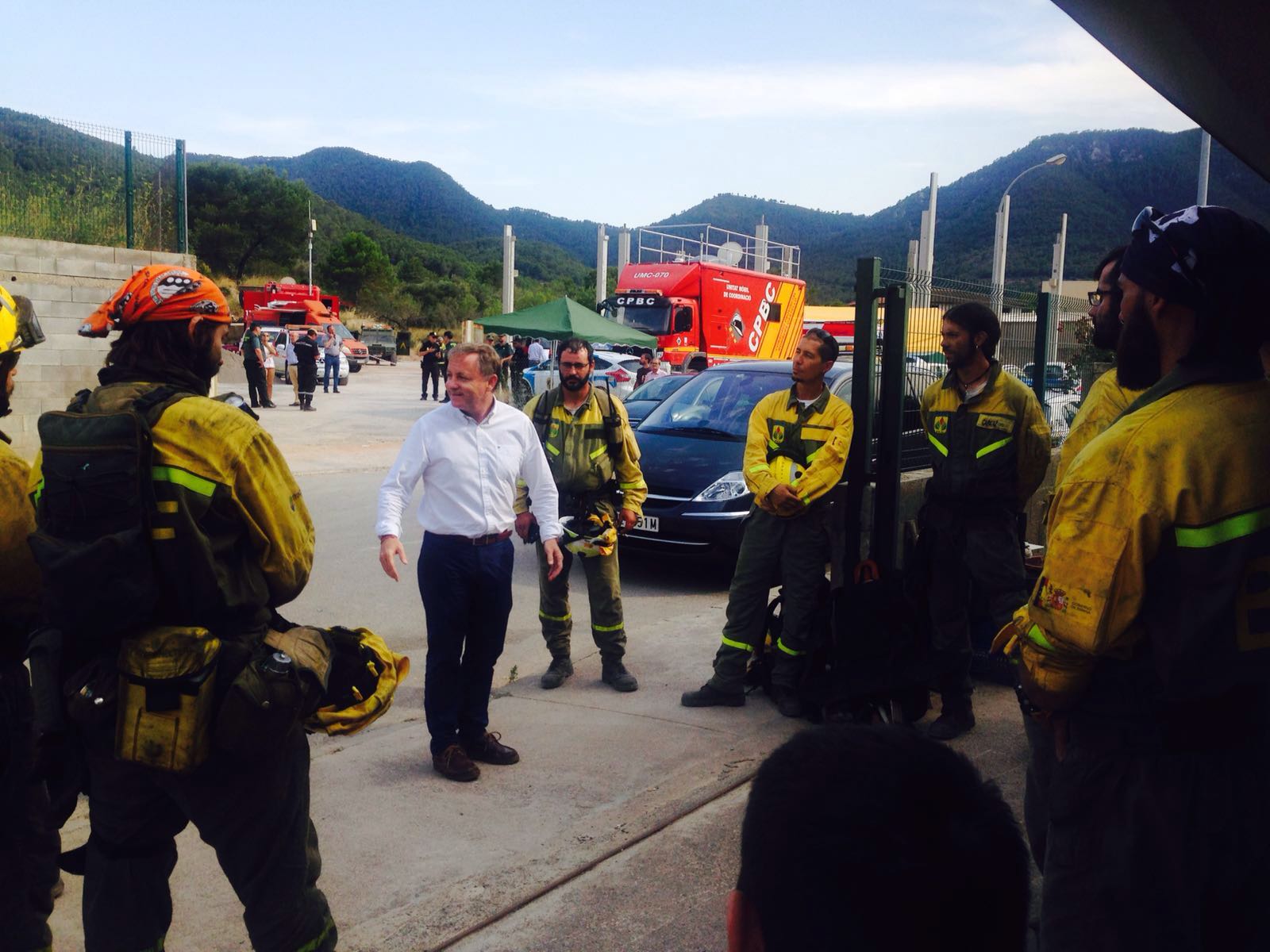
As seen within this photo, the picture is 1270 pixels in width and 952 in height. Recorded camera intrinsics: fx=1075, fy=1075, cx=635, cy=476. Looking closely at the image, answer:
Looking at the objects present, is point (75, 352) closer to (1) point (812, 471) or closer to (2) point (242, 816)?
(1) point (812, 471)

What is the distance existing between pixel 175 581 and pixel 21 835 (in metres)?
0.88

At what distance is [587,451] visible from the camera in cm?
598

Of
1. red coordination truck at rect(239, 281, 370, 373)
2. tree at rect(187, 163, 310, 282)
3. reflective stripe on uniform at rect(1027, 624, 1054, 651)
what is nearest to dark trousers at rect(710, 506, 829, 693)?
reflective stripe on uniform at rect(1027, 624, 1054, 651)

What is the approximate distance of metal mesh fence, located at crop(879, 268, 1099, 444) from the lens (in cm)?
580

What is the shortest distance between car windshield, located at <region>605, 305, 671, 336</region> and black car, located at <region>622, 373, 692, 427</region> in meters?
12.8

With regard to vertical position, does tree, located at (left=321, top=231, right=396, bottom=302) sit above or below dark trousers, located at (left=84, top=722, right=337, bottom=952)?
above

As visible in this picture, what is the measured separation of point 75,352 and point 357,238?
6619cm

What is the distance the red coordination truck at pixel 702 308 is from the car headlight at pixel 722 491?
47.3 feet

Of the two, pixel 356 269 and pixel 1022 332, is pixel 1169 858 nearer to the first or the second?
pixel 1022 332

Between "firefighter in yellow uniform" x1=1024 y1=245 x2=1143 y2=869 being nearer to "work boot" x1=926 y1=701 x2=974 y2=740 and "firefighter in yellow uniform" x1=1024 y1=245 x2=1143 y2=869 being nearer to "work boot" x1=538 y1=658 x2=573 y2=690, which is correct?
"work boot" x1=926 y1=701 x2=974 y2=740

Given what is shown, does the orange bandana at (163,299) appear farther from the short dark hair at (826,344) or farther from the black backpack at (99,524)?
the short dark hair at (826,344)

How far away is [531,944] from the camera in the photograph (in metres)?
3.24

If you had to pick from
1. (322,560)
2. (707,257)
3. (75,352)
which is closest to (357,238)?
(707,257)

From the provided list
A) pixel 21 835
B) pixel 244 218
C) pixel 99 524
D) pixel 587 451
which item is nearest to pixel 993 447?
pixel 587 451
